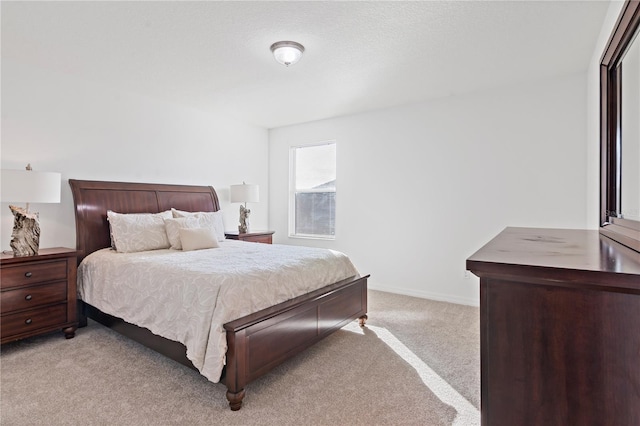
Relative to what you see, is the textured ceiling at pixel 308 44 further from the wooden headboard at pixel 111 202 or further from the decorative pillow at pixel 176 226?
the decorative pillow at pixel 176 226

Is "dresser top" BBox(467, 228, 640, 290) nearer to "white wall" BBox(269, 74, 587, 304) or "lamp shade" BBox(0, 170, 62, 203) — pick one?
"white wall" BBox(269, 74, 587, 304)

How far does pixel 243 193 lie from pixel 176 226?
1332 mm

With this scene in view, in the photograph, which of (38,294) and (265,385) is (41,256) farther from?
(265,385)

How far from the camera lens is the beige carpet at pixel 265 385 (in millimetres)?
1857

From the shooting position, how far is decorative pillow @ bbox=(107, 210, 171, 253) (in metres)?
3.23

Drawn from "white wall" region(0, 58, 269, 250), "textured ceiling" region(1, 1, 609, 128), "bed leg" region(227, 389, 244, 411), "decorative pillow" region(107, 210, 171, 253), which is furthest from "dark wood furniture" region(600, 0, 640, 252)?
"white wall" region(0, 58, 269, 250)

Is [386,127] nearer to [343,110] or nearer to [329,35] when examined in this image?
[343,110]

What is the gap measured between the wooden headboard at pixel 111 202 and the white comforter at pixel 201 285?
9.5 inches

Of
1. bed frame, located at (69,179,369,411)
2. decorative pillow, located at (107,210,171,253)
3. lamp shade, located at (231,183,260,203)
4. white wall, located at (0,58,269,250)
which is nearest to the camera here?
bed frame, located at (69,179,369,411)

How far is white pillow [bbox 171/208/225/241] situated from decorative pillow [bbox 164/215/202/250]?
0.39 feet

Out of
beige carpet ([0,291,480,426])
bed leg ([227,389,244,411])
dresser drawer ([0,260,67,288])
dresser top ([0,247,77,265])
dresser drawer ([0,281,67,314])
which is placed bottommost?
beige carpet ([0,291,480,426])

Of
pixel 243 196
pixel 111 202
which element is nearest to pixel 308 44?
pixel 243 196

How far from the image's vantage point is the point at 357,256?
479cm

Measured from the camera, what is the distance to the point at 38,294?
2.77 m
